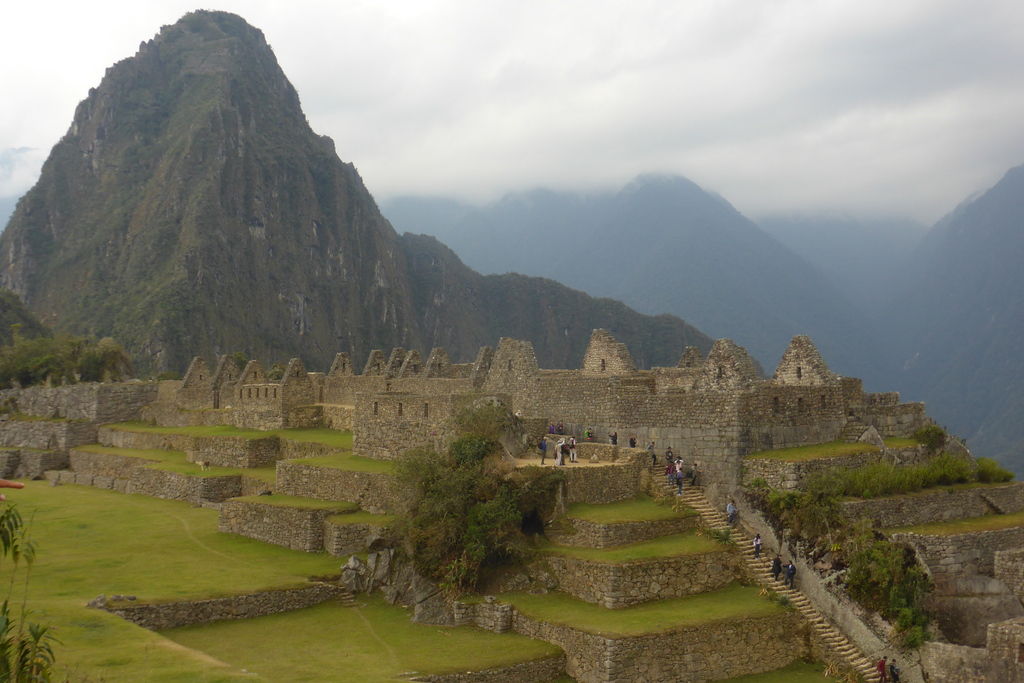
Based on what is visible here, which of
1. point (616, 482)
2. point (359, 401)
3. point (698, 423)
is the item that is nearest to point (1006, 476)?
point (698, 423)

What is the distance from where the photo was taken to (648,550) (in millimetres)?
18016

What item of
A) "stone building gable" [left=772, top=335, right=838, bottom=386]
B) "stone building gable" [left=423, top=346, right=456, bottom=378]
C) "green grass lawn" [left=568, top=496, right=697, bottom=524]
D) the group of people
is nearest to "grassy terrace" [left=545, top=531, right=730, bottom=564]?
"green grass lawn" [left=568, top=496, right=697, bottom=524]

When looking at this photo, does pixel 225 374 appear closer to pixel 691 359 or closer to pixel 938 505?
pixel 691 359

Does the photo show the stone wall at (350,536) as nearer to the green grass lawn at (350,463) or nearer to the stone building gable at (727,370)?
the green grass lawn at (350,463)

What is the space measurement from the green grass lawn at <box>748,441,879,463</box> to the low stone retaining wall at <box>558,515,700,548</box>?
2.76 m

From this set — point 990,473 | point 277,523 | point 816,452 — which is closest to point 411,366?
point 277,523

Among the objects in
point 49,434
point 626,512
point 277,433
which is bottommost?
point 49,434

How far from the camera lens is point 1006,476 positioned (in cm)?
2077

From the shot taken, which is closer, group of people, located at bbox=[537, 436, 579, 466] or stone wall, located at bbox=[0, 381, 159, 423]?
group of people, located at bbox=[537, 436, 579, 466]

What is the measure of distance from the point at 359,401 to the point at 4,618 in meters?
18.2

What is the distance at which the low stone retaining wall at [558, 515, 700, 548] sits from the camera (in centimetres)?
1844

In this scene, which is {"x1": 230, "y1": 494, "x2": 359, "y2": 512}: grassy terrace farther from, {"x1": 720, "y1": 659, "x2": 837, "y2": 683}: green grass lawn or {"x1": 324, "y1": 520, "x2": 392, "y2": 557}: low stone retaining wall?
{"x1": 720, "y1": 659, "x2": 837, "y2": 683}: green grass lawn

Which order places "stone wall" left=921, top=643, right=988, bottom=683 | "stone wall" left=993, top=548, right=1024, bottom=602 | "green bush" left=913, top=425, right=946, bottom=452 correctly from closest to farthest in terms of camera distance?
"stone wall" left=921, top=643, right=988, bottom=683, "stone wall" left=993, top=548, right=1024, bottom=602, "green bush" left=913, top=425, right=946, bottom=452

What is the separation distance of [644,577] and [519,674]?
10.9 ft
